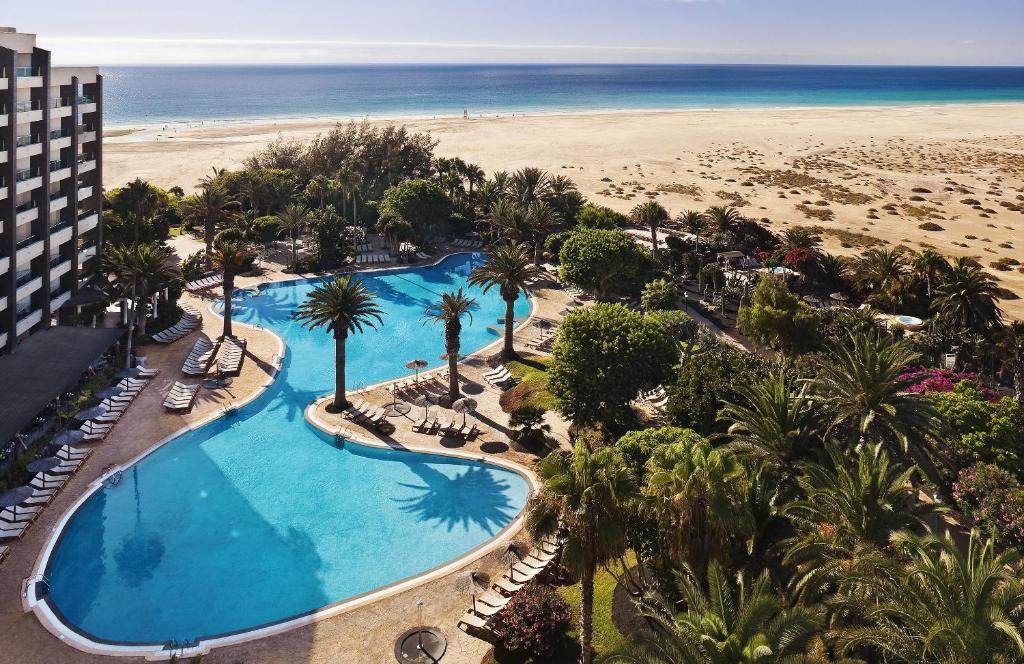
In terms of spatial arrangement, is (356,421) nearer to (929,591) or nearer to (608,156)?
(929,591)

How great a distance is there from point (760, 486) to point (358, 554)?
15.9 metres

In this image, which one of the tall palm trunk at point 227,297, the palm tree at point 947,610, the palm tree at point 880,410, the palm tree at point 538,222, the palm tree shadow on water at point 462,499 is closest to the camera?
the palm tree at point 947,610

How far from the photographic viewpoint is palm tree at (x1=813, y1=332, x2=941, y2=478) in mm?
24547

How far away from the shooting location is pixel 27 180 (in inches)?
Result: 1646

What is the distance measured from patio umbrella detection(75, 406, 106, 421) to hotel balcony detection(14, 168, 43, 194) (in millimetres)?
14212

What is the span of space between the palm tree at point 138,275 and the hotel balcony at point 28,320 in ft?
15.5

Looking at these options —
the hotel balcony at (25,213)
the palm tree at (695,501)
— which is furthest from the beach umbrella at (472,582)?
the hotel balcony at (25,213)

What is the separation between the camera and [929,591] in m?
16.3

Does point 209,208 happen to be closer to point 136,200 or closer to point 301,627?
point 136,200

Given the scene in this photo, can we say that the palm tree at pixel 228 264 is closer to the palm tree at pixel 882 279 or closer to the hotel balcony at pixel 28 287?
the hotel balcony at pixel 28 287

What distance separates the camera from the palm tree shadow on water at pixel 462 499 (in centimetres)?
2983

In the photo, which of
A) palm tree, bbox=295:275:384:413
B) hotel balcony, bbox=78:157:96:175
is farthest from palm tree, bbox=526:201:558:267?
hotel balcony, bbox=78:157:96:175

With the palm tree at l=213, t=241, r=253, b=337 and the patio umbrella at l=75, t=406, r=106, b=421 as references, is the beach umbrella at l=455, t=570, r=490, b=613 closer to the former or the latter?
the patio umbrella at l=75, t=406, r=106, b=421

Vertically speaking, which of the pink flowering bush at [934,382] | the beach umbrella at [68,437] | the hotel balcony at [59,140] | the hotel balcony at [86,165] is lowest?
the beach umbrella at [68,437]
